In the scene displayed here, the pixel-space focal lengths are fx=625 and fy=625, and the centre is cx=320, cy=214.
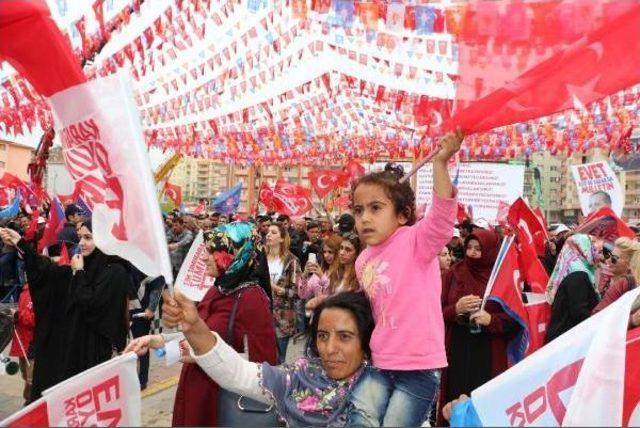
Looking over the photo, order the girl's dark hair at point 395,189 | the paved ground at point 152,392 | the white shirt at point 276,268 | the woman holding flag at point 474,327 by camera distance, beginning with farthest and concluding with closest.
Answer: the white shirt at point 276,268 < the paved ground at point 152,392 < the woman holding flag at point 474,327 < the girl's dark hair at point 395,189

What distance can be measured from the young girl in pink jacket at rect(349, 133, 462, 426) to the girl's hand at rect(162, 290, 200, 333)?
68 cm

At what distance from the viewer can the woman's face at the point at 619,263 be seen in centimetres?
515

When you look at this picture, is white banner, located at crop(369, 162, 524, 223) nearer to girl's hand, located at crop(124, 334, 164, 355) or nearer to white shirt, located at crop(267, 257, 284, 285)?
white shirt, located at crop(267, 257, 284, 285)

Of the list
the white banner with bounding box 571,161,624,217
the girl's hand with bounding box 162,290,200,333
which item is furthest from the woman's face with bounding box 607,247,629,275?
the white banner with bounding box 571,161,624,217

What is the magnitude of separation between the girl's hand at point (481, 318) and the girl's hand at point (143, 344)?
2.52 meters

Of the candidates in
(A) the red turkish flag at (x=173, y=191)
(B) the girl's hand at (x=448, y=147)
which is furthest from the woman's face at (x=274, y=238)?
(A) the red turkish flag at (x=173, y=191)

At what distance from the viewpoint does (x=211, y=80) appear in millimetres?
12773

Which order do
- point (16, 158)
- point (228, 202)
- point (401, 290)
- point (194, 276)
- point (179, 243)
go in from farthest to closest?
point (16, 158)
point (228, 202)
point (179, 243)
point (194, 276)
point (401, 290)

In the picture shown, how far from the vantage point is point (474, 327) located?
4.59 meters

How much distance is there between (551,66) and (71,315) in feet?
11.4

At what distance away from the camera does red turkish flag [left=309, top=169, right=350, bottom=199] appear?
2048cm

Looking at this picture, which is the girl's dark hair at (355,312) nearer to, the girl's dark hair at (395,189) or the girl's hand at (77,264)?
the girl's dark hair at (395,189)

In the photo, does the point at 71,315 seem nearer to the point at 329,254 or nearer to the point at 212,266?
the point at 212,266

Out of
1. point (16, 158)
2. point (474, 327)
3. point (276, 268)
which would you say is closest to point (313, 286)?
point (276, 268)
